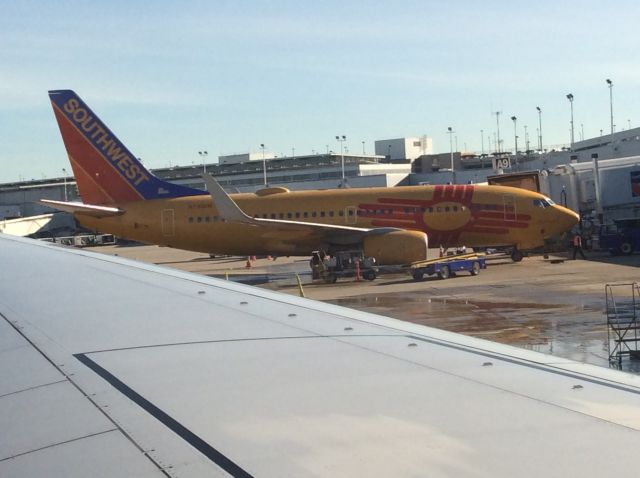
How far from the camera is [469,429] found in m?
2.86

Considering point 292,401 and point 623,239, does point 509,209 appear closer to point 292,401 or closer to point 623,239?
point 623,239

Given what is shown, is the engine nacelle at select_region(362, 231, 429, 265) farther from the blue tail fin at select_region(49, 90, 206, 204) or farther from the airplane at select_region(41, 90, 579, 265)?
the blue tail fin at select_region(49, 90, 206, 204)

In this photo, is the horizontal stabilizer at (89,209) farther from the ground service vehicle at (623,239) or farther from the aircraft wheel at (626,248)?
the aircraft wheel at (626,248)

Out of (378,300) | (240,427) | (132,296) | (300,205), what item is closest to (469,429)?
(240,427)

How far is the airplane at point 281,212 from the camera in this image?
101ft

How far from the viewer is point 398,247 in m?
29.1

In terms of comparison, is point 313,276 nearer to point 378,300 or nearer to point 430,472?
point 378,300

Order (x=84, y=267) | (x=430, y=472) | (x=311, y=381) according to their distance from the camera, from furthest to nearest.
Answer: (x=84, y=267)
(x=311, y=381)
(x=430, y=472)

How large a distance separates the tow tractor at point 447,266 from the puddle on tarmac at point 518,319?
431cm

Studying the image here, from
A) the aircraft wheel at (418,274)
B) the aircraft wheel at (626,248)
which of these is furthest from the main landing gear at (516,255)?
the aircraft wheel at (418,274)

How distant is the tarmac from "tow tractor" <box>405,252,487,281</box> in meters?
0.33

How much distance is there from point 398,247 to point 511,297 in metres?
7.16

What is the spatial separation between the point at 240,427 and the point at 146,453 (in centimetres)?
42

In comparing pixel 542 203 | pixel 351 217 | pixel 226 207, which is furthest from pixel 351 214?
pixel 542 203
